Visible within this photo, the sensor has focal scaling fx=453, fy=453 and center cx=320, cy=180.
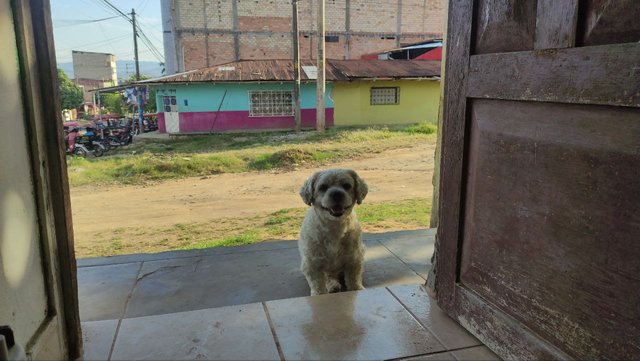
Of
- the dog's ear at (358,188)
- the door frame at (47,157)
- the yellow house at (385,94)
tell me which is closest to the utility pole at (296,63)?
the yellow house at (385,94)

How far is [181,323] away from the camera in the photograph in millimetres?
2680

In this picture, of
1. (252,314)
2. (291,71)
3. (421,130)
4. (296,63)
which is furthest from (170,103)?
(252,314)

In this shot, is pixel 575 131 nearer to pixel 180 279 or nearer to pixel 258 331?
pixel 258 331

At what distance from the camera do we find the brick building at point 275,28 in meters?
30.1

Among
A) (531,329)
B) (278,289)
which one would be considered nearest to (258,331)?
(278,289)

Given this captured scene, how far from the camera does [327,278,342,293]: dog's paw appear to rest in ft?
12.2

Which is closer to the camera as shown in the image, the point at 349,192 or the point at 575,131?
the point at 575,131

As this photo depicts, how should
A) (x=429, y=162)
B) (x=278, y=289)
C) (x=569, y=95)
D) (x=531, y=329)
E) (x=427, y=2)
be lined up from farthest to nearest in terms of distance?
(x=427, y=2) < (x=429, y=162) < (x=278, y=289) < (x=531, y=329) < (x=569, y=95)

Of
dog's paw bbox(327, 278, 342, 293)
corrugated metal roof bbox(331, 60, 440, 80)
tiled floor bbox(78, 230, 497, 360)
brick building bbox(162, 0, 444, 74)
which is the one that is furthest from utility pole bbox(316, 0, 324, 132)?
dog's paw bbox(327, 278, 342, 293)

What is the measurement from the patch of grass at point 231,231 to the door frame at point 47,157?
3333 millimetres

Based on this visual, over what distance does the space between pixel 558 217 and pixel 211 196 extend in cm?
838

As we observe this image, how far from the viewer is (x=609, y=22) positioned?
169 cm

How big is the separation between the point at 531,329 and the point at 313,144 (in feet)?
47.0

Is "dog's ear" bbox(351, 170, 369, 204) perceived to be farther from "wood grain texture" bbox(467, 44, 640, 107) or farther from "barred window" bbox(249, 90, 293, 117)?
"barred window" bbox(249, 90, 293, 117)
